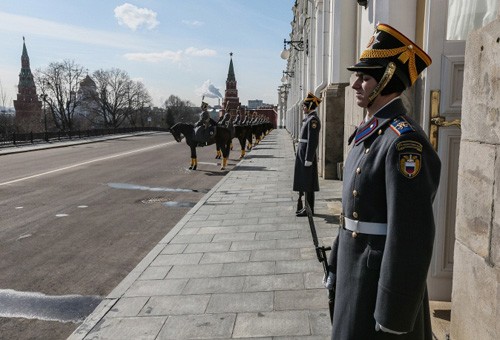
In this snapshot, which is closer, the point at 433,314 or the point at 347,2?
the point at 433,314

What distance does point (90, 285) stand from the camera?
5043mm

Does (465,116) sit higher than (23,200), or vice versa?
(465,116)

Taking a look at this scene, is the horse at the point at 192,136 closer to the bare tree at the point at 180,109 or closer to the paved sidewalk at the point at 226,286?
the paved sidewalk at the point at 226,286

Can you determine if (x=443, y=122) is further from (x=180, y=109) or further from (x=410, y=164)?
(x=180, y=109)

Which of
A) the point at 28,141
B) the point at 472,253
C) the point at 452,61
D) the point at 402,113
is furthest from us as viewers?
the point at 28,141

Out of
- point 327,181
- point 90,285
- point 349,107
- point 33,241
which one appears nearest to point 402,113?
point 90,285

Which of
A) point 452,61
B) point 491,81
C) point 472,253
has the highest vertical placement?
point 452,61

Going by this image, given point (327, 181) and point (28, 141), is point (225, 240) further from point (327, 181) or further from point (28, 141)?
point (28, 141)

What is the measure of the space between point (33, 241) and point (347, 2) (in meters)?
9.30

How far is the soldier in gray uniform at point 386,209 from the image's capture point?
1.88 metres

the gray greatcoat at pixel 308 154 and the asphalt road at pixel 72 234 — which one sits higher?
the gray greatcoat at pixel 308 154

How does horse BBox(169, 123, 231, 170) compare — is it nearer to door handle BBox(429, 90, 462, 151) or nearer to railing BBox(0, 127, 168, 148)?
door handle BBox(429, 90, 462, 151)

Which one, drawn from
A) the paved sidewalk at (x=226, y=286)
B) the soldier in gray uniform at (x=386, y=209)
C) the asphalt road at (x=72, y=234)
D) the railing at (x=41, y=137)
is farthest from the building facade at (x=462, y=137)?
the railing at (x=41, y=137)

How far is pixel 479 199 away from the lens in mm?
2533
